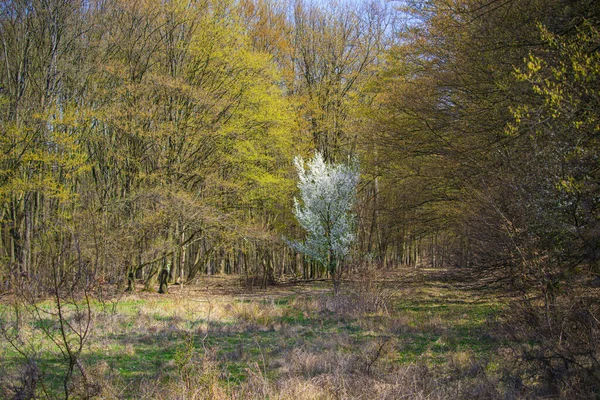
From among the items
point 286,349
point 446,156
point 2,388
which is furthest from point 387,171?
point 2,388

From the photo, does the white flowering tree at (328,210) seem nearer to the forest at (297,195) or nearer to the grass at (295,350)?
the forest at (297,195)

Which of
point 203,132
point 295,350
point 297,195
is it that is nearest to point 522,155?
point 295,350

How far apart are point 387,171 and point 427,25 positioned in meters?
4.76

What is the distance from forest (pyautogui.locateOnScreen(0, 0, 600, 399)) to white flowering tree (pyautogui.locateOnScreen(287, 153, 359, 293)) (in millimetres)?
118

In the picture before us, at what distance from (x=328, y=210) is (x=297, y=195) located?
5069 mm

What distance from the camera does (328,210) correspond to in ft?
56.5

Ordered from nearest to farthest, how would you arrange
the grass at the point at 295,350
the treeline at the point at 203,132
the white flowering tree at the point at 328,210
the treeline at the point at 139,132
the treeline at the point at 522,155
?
the grass at the point at 295,350, the treeline at the point at 522,155, the treeline at the point at 203,132, the treeline at the point at 139,132, the white flowering tree at the point at 328,210

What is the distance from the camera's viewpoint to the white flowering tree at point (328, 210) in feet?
56.3

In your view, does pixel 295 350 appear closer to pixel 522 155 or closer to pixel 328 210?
Answer: pixel 522 155

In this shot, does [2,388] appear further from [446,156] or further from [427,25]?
[427,25]

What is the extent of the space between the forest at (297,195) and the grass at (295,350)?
59mm

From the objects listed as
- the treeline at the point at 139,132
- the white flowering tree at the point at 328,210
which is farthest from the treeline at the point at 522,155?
the treeline at the point at 139,132

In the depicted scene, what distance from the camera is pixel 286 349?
730 cm

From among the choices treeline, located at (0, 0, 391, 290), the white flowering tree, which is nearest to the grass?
treeline, located at (0, 0, 391, 290)
